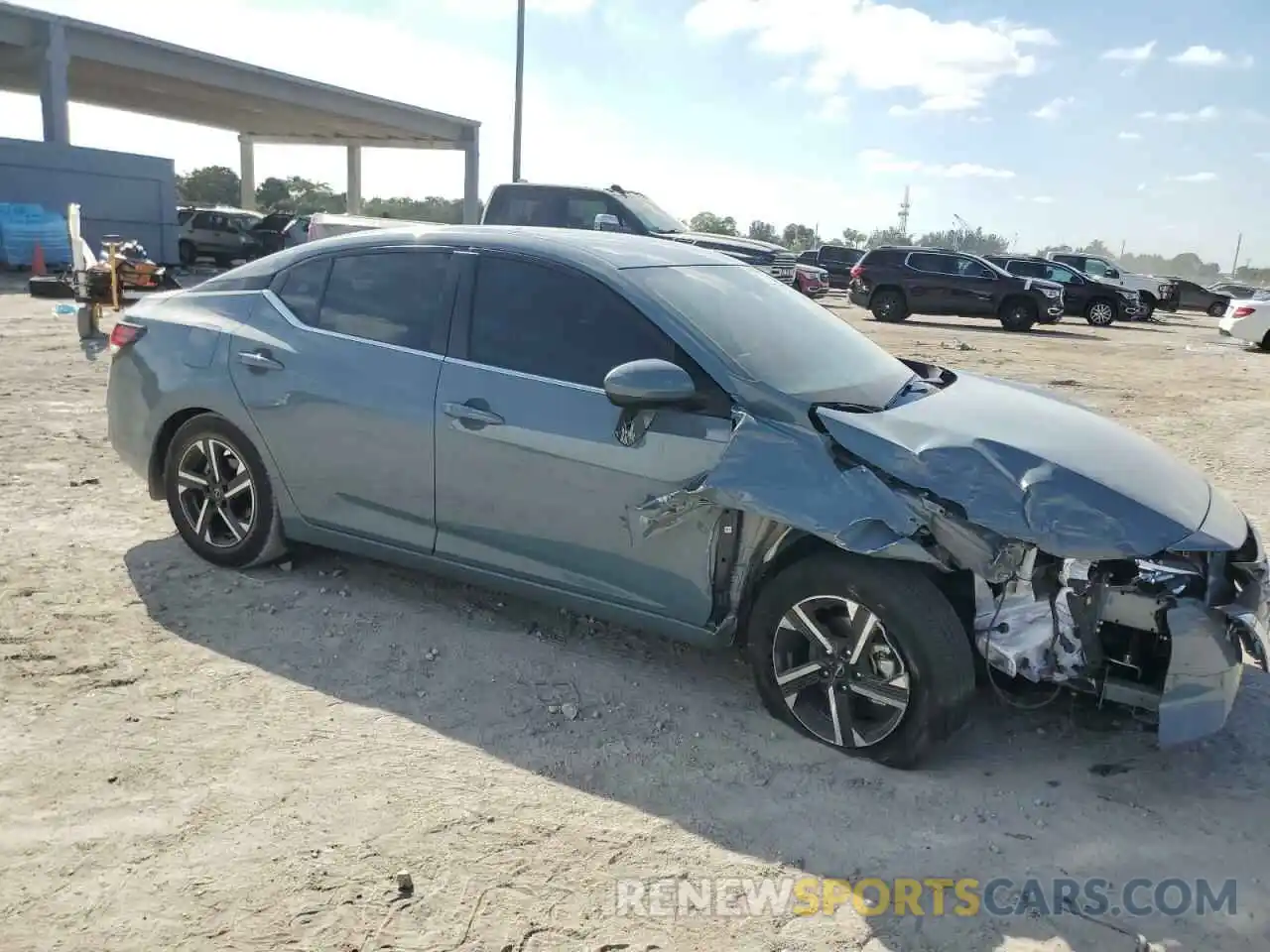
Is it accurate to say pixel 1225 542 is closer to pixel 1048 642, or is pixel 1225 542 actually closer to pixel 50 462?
pixel 1048 642

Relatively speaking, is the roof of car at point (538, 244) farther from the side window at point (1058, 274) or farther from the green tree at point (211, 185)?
the green tree at point (211, 185)

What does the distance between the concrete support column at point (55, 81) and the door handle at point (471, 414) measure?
28.0 m

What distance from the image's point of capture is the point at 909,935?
2.51 m

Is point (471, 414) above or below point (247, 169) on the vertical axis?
below

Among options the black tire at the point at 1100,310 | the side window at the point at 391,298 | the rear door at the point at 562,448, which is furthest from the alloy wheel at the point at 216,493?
the black tire at the point at 1100,310

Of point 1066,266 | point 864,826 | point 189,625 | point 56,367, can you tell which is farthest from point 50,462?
point 1066,266

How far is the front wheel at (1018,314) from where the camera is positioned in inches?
871

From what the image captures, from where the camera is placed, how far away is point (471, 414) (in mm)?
3785

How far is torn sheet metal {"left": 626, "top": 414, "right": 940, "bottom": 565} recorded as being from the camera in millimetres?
2992

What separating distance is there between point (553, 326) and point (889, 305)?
67.6ft

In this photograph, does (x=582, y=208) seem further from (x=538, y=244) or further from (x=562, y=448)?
(x=562, y=448)

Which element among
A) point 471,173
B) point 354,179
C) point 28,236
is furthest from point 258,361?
point 354,179

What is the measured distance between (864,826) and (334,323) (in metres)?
2.98


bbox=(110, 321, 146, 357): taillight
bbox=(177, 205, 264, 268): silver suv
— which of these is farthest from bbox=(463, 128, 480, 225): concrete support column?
bbox=(110, 321, 146, 357): taillight
